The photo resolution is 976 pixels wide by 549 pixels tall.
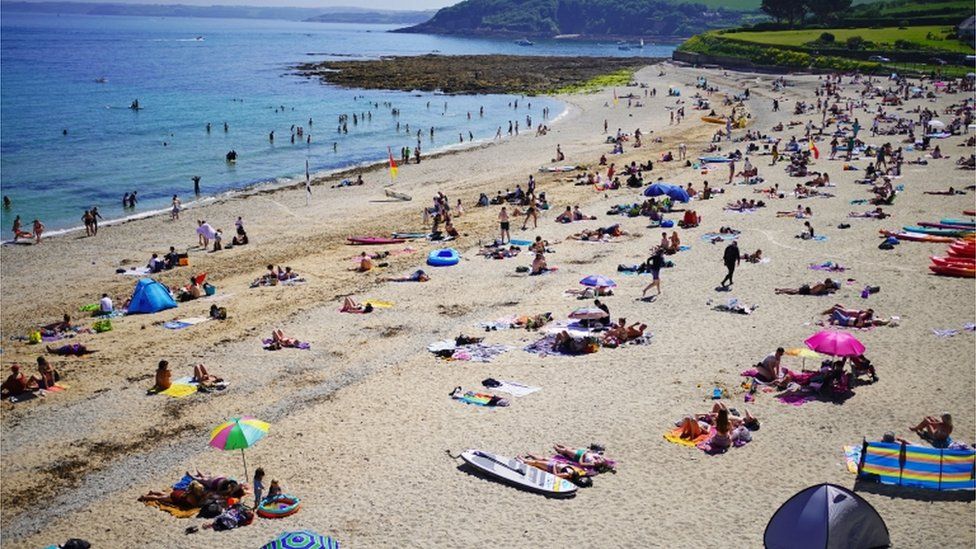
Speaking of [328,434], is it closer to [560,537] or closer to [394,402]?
[394,402]

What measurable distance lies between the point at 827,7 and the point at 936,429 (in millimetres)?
111117

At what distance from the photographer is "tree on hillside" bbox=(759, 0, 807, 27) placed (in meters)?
113

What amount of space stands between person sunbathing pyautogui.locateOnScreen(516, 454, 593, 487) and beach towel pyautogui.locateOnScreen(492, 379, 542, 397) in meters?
2.82

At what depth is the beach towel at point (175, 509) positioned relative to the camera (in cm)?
Answer: 1222

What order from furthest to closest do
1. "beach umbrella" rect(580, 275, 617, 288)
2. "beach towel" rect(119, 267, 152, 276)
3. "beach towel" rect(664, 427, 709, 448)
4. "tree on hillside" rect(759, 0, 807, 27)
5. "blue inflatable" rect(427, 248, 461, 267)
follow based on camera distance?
"tree on hillside" rect(759, 0, 807, 27) → "beach towel" rect(119, 267, 152, 276) → "blue inflatable" rect(427, 248, 461, 267) → "beach umbrella" rect(580, 275, 617, 288) → "beach towel" rect(664, 427, 709, 448)

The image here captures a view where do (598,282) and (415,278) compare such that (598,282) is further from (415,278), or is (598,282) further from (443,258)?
(443,258)

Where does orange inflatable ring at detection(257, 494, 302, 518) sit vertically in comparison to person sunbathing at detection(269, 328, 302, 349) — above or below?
below

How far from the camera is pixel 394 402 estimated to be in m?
15.8

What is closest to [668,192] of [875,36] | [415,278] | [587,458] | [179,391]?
[415,278]

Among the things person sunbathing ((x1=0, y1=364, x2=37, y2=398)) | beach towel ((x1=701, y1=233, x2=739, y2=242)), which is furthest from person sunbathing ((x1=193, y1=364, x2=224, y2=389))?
beach towel ((x1=701, y1=233, x2=739, y2=242))

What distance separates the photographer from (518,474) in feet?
41.1

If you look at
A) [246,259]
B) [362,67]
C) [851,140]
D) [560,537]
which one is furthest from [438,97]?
[560,537]

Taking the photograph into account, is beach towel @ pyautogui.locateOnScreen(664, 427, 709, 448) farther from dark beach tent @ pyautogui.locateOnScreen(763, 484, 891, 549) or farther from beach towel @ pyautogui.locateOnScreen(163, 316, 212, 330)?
beach towel @ pyautogui.locateOnScreen(163, 316, 212, 330)

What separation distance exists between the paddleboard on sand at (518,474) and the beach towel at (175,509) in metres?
4.19
